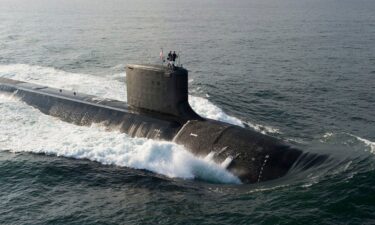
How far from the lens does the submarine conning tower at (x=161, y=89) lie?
20.1m

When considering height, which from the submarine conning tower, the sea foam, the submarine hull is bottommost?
the sea foam

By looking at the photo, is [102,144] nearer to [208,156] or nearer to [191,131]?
[191,131]

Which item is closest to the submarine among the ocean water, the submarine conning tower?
the submarine conning tower

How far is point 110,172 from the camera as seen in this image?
18422 millimetres

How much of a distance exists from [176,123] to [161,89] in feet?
5.82

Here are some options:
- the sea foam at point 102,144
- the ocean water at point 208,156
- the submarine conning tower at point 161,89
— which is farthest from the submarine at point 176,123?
the ocean water at point 208,156

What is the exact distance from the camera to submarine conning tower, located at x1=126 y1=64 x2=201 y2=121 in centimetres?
2011

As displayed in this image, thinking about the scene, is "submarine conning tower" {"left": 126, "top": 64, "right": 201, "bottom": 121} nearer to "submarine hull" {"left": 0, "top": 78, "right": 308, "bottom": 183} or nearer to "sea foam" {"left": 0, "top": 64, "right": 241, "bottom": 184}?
"submarine hull" {"left": 0, "top": 78, "right": 308, "bottom": 183}

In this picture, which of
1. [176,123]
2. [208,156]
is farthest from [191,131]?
[208,156]

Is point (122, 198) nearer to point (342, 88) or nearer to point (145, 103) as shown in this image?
point (145, 103)

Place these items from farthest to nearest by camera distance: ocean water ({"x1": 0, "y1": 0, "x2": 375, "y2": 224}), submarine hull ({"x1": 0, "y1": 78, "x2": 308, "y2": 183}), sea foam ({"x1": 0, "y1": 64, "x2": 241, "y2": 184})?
sea foam ({"x1": 0, "y1": 64, "x2": 241, "y2": 184})
submarine hull ({"x1": 0, "y1": 78, "x2": 308, "y2": 183})
ocean water ({"x1": 0, "y1": 0, "x2": 375, "y2": 224})

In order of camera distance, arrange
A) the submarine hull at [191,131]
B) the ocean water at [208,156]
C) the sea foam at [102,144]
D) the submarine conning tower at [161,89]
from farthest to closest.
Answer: the submarine conning tower at [161,89]
the sea foam at [102,144]
the submarine hull at [191,131]
the ocean water at [208,156]

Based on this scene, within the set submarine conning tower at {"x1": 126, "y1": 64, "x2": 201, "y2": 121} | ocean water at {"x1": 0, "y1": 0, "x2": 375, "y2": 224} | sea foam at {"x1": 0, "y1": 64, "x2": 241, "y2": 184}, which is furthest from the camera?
submarine conning tower at {"x1": 126, "y1": 64, "x2": 201, "y2": 121}

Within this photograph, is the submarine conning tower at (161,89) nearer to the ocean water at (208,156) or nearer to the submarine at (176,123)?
the submarine at (176,123)
